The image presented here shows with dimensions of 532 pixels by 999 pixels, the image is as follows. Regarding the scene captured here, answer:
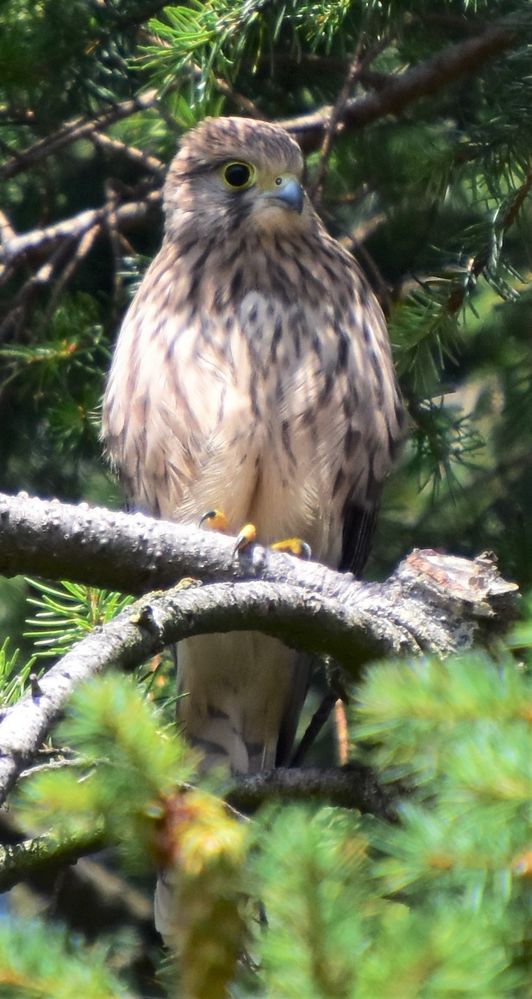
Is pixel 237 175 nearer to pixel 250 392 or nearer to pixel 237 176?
pixel 237 176

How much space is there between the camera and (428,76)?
3277 millimetres

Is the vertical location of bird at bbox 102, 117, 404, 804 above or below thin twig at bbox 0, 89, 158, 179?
below

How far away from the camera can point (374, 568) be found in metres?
3.89

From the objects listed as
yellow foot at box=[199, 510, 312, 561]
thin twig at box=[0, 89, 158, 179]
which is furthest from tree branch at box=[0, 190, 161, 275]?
yellow foot at box=[199, 510, 312, 561]

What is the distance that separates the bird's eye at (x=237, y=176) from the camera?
3.47 metres

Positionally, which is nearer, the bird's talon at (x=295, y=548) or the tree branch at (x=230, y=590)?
the tree branch at (x=230, y=590)

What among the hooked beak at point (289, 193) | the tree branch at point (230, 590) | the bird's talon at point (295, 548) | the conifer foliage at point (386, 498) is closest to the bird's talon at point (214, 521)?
the bird's talon at point (295, 548)

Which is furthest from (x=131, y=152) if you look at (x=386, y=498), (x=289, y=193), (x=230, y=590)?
(x=230, y=590)

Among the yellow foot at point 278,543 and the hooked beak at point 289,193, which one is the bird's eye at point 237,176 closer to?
the hooked beak at point 289,193

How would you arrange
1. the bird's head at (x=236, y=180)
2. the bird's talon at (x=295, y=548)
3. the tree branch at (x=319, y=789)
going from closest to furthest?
the tree branch at (x=319, y=789) < the bird's talon at (x=295, y=548) < the bird's head at (x=236, y=180)

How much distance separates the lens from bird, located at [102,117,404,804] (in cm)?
316

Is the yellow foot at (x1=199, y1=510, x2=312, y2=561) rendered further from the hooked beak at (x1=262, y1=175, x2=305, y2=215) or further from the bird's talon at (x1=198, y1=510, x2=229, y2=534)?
the hooked beak at (x1=262, y1=175, x2=305, y2=215)

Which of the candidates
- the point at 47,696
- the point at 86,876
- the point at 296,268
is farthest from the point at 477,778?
the point at 86,876

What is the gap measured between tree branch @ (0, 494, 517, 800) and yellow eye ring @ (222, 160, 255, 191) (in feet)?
4.61
